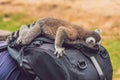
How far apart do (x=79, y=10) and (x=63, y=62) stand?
9850 millimetres

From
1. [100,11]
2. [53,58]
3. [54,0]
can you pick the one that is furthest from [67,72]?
[54,0]

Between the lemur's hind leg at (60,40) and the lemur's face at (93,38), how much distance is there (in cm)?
19

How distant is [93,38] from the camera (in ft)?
14.5

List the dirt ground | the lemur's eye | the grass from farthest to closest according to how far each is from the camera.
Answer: the dirt ground → the grass → the lemur's eye

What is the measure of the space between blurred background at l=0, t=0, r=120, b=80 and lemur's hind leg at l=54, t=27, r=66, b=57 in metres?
7.41

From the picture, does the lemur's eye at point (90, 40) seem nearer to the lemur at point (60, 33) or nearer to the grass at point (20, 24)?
the lemur at point (60, 33)

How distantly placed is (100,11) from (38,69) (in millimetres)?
9558

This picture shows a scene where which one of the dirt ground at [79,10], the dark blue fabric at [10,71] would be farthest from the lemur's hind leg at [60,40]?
the dirt ground at [79,10]

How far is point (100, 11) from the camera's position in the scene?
13.7 metres

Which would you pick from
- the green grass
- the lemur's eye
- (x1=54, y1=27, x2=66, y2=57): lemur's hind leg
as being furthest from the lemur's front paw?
the green grass

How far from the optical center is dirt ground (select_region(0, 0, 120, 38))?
43.3ft

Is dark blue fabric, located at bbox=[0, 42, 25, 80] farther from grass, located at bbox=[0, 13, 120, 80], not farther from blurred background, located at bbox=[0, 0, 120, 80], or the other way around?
blurred background, located at bbox=[0, 0, 120, 80]

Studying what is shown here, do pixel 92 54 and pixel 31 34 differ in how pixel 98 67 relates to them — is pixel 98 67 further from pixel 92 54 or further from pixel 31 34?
pixel 31 34

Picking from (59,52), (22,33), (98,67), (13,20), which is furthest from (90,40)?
(13,20)
